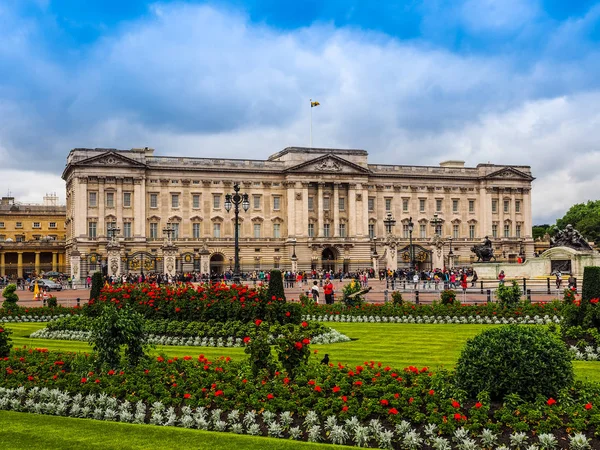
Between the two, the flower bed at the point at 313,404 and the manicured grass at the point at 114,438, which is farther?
the manicured grass at the point at 114,438

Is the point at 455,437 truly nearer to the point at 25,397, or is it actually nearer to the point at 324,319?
the point at 25,397

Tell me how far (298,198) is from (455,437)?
2964 inches

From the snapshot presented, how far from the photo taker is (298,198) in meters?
85.3

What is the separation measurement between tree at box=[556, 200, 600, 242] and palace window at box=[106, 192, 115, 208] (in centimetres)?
6892

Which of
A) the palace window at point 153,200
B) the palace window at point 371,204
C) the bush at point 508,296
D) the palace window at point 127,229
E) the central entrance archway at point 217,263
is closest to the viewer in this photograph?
the bush at point 508,296

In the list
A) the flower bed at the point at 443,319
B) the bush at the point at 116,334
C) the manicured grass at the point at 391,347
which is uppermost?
the bush at the point at 116,334

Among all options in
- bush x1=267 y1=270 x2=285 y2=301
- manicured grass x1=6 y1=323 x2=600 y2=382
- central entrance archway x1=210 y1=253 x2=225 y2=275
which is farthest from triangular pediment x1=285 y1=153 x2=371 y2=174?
bush x1=267 y1=270 x2=285 y2=301

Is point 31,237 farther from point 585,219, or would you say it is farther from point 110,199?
point 585,219

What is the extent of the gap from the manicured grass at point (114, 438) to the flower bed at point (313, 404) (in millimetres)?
359

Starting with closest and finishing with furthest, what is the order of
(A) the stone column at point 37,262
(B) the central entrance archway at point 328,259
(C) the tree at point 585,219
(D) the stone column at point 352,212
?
(B) the central entrance archway at point 328,259 < (D) the stone column at point 352,212 < (A) the stone column at point 37,262 < (C) the tree at point 585,219

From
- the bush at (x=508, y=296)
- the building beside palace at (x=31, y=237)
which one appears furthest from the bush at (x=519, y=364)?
the building beside palace at (x=31, y=237)

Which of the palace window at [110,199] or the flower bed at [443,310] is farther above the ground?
the palace window at [110,199]

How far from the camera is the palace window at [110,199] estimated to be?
78500mm

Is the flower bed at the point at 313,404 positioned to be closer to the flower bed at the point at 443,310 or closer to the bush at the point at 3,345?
the bush at the point at 3,345
